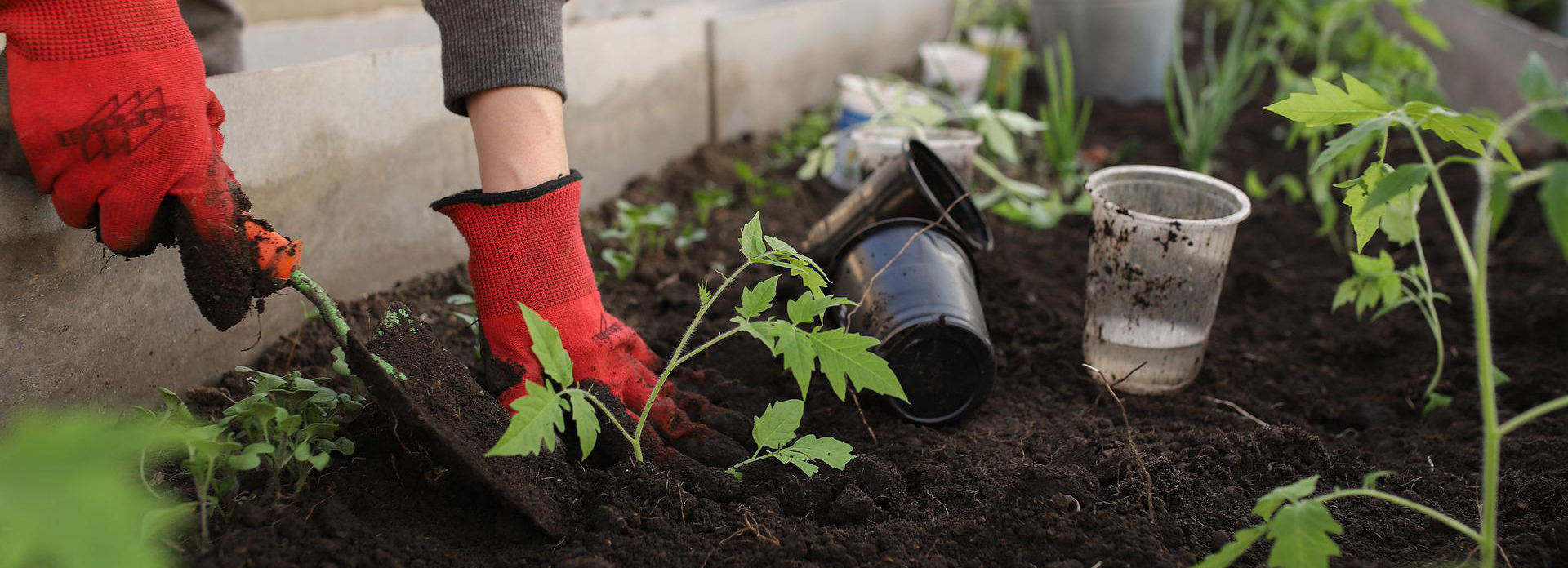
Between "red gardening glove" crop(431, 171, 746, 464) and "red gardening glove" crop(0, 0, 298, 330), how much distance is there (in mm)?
285

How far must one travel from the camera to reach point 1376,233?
243 centimetres

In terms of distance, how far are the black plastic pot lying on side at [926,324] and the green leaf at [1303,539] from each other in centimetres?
67

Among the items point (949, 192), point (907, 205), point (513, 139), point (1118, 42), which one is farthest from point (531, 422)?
point (1118, 42)

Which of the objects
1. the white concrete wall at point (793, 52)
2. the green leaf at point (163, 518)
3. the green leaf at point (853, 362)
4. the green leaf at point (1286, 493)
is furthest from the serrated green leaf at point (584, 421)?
the white concrete wall at point (793, 52)

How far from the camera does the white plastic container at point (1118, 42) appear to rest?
13.7 ft

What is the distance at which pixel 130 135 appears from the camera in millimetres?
1181

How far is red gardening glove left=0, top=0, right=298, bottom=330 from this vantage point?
3.79ft

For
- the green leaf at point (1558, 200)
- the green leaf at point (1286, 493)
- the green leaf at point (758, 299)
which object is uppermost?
the green leaf at point (1558, 200)

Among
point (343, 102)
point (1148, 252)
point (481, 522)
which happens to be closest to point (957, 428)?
point (1148, 252)

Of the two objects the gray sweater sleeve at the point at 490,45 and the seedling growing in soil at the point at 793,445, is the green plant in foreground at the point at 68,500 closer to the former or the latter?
the seedling growing in soil at the point at 793,445

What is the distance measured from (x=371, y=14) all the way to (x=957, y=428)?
2.29 metres

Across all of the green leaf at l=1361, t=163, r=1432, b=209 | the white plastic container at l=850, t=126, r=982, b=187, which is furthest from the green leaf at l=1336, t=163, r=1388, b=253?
the white plastic container at l=850, t=126, r=982, b=187

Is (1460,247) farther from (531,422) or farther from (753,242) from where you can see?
(531,422)

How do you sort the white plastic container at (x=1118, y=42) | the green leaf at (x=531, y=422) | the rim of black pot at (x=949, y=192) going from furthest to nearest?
the white plastic container at (x=1118, y=42), the rim of black pot at (x=949, y=192), the green leaf at (x=531, y=422)
